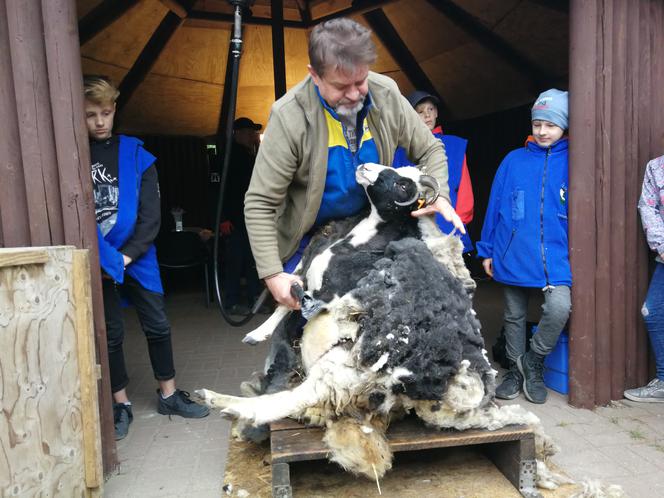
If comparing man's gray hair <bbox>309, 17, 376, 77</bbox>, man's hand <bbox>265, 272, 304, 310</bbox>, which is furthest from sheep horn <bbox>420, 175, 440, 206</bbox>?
man's hand <bbox>265, 272, 304, 310</bbox>

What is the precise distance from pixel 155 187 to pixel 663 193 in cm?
280

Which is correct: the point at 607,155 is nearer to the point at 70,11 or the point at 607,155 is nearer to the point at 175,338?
the point at 70,11

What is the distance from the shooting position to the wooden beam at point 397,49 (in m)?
6.35

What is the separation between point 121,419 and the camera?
285 centimetres

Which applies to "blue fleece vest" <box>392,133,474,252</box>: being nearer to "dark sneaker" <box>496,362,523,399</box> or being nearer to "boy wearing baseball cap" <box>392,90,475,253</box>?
"boy wearing baseball cap" <box>392,90,475,253</box>

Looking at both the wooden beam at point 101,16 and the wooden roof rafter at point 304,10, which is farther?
the wooden roof rafter at point 304,10

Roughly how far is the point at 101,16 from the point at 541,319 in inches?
201

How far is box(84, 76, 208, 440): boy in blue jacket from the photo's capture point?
104 inches

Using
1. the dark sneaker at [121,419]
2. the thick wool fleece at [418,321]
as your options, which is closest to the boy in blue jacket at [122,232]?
the dark sneaker at [121,419]

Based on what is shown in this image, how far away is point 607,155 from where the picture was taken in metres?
2.85

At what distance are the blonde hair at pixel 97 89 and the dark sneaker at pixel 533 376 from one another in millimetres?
2802

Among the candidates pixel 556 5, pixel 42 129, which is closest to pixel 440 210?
pixel 42 129

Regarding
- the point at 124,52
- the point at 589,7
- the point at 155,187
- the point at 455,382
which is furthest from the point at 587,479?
the point at 124,52

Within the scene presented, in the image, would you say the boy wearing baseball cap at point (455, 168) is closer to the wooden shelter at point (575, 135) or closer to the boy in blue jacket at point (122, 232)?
the wooden shelter at point (575, 135)
